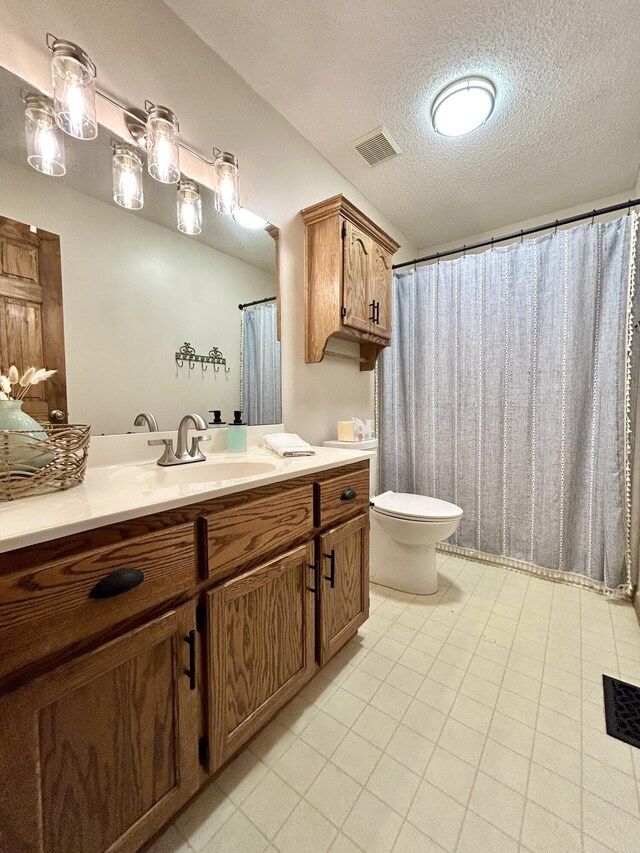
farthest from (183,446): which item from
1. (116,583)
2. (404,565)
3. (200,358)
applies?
(404,565)

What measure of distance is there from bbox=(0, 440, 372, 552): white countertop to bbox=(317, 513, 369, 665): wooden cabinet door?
11.1 inches

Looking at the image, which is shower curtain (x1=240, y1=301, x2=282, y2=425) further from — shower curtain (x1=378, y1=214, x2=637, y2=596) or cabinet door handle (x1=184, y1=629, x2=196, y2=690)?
shower curtain (x1=378, y1=214, x2=637, y2=596)

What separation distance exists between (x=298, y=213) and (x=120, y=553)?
5.72 feet

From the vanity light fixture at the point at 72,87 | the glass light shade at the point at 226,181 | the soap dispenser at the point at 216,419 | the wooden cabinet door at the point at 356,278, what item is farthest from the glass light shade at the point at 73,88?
the wooden cabinet door at the point at 356,278

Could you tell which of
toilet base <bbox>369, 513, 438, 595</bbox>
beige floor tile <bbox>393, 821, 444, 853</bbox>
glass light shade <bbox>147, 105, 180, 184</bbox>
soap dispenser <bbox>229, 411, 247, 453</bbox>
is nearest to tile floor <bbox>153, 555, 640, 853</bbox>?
beige floor tile <bbox>393, 821, 444, 853</bbox>

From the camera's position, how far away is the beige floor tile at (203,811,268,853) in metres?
0.78

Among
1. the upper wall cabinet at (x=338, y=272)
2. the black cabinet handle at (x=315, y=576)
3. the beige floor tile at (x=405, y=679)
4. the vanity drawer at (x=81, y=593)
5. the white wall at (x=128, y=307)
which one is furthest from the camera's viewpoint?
the upper wall cabinet at (x=338, y=272)

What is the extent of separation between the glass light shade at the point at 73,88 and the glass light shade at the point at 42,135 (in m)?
0.03

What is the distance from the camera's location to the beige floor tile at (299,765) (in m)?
0.92

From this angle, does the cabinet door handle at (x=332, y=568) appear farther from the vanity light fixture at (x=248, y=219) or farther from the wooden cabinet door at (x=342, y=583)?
the vanity light fixture at (x=248, y=219)

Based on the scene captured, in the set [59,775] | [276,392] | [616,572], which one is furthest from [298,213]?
[616,572]

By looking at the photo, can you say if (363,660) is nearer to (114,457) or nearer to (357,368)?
(114,457)

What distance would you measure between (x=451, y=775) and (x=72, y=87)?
2.16m

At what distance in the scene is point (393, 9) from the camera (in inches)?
46.7
